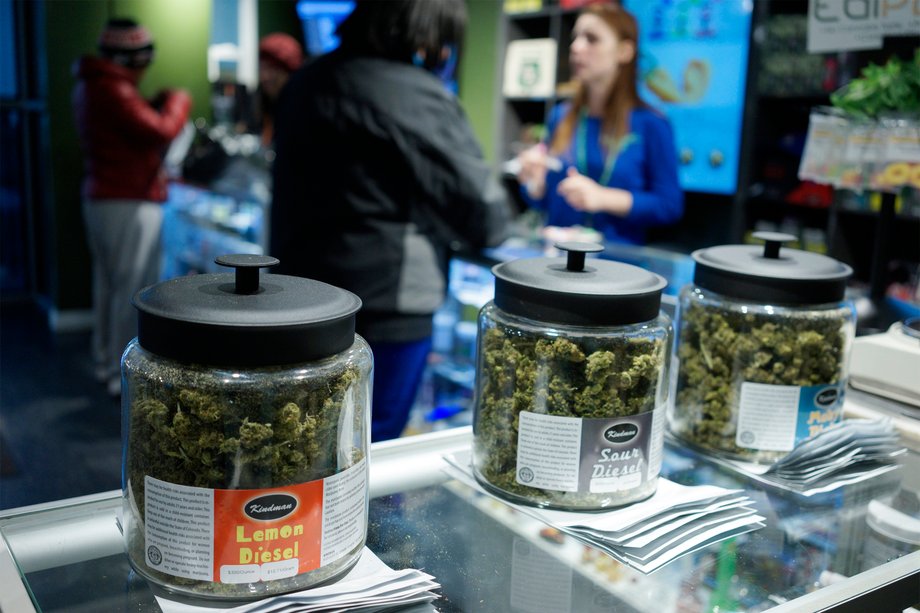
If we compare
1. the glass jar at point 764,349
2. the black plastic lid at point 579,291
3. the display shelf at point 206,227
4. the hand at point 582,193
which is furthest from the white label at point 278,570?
the display shelf at point 206,227

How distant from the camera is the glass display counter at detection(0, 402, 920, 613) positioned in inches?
28.6

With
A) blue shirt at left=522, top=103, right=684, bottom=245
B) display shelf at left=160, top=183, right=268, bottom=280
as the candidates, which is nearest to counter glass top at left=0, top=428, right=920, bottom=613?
blue shirt at left=522, top=103, right=684, bottom=245

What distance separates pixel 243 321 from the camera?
639 mm

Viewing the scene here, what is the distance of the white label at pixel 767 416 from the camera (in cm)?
97

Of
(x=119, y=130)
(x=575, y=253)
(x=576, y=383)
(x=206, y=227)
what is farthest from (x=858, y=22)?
(x=206, y=227)

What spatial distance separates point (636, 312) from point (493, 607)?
1.01 ft

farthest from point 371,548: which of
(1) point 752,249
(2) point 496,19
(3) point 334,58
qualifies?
(2) point 496,19

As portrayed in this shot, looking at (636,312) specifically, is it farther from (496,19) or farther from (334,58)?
(496,19)

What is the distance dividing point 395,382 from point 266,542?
5.31 ft

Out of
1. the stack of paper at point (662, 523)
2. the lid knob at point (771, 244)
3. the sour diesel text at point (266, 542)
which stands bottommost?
the stack of paper at point (662, 523)

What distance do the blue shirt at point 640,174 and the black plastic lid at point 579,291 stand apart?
2.41 metres

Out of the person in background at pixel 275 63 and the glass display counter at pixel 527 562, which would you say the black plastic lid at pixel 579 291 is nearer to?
the glass display counter at pixel 527 562

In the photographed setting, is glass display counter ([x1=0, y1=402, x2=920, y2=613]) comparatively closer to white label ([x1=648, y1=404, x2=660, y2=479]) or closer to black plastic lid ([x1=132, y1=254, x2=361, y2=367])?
white label ([x1=648, y1=404, x2=660, y2=479])

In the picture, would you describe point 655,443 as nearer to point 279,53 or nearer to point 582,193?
point 582,193
